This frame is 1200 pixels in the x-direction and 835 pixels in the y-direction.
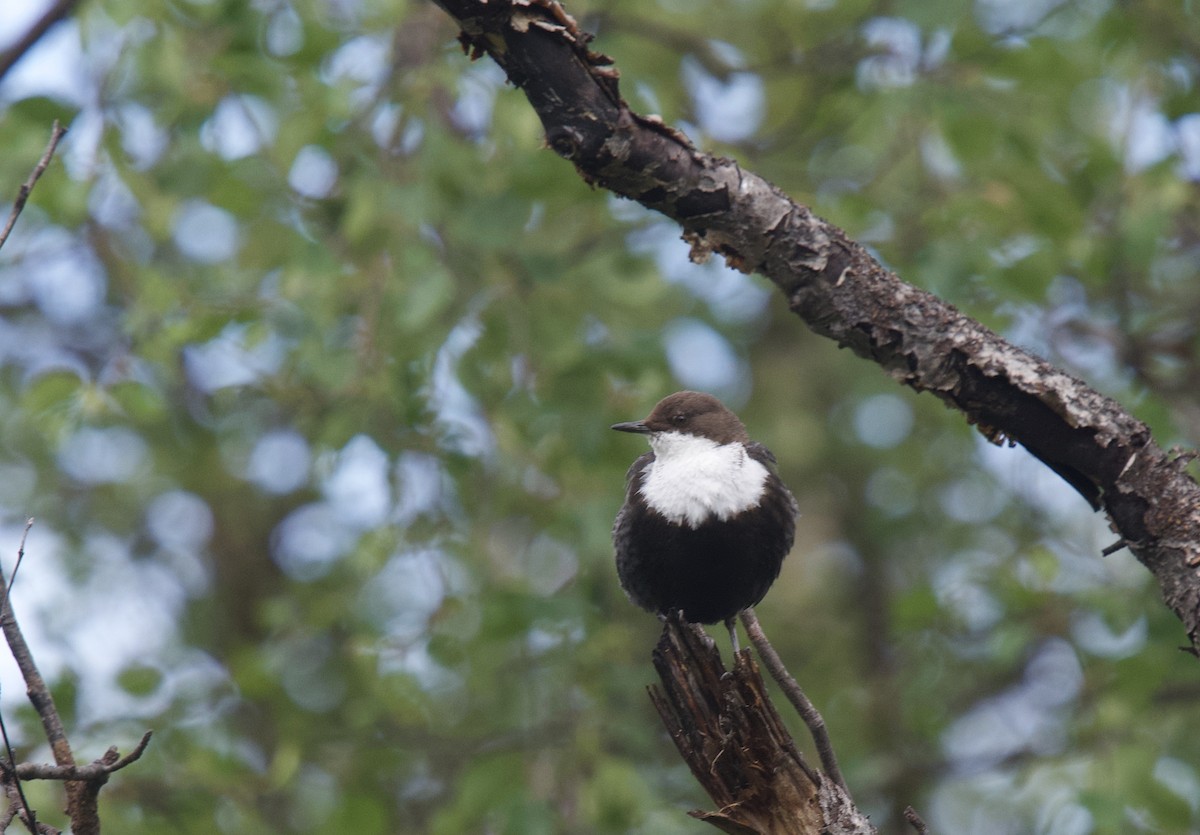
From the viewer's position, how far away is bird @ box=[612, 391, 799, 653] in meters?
4.37

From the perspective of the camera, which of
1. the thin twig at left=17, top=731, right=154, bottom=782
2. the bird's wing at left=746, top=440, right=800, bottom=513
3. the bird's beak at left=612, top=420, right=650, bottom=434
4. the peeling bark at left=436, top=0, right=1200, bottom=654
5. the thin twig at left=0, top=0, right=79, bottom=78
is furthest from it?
the thin twig at left=0, top=0, right=79, bottom=78

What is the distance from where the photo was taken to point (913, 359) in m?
3.11

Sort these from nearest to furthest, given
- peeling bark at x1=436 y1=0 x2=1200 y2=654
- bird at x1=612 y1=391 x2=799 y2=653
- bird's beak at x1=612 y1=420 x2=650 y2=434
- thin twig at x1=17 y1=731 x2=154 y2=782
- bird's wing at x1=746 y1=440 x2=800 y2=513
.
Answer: thin twig at x1=17 y1=731 x2=154 y2=782 → peeling bark at x1=436 y1=0 x2=1200 y2=654 → bird at x1=612 y1=391 x2=799 y2=653 → bird's wing at x1=746 y1=440 x2=800 y2=513 → bird's beak at x1=612 y1=420 x2=650 y2=434

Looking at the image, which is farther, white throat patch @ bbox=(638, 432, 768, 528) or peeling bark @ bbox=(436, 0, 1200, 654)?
white throat patch @ bbox=(638, 432, 768, 528)

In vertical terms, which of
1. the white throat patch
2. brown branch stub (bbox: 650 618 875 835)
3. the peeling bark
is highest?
the peeling bark

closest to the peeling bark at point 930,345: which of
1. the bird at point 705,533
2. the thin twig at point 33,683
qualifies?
the bird at point 705,533

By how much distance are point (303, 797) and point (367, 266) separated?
300cm

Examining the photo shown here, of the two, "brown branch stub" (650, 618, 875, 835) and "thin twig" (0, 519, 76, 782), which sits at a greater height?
"thin twig" (0, 519, 76, 782)

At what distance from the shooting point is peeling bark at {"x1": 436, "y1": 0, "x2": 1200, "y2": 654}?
302 centimetres

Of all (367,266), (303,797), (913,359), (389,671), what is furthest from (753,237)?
(303,797)

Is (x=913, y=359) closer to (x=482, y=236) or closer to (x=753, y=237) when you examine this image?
(x=753, y=237)

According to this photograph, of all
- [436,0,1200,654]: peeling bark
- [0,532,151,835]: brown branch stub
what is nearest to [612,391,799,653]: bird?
[436,0,1200,654]: peeling bark

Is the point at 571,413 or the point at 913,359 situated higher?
the point at 913,359

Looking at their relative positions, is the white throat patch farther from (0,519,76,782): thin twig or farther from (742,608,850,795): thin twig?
(0,519,76,782): thin twig
